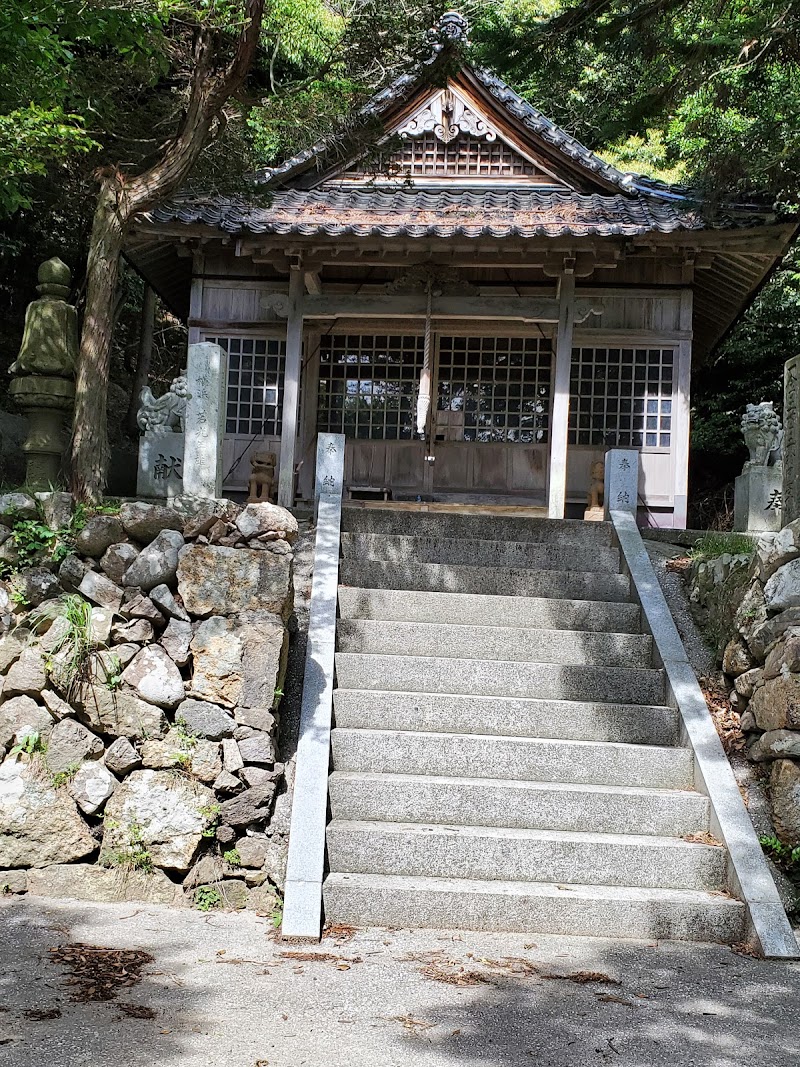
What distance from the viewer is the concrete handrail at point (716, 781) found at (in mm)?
4660

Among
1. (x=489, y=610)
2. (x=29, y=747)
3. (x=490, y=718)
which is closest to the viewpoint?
(x=29, y=747)

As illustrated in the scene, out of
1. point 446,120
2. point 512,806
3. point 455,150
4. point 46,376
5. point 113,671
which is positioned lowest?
point 512,806

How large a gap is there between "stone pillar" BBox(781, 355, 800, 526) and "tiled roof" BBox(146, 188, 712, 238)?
3.40 m

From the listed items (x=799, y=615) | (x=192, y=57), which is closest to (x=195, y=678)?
(x=799, y=615)

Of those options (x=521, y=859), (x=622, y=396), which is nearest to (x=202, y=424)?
(x=521, y=859)

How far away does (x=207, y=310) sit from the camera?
1234cm

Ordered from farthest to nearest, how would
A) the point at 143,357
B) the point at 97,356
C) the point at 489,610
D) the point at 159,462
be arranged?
the point at 143,357 → the point at 159,462 → the point at 489,610 → the point at 97,356

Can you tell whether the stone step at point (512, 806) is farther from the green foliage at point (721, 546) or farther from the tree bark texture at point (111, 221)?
the tree bark texture at point (111, 221)

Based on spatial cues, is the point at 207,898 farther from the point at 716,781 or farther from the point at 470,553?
the point at 470,553

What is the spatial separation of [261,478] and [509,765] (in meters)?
6.26

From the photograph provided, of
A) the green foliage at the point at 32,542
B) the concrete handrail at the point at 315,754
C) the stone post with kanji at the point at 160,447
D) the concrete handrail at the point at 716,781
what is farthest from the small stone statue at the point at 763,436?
the green foliage at the point at 32,542

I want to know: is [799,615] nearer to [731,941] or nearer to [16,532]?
[731,941]

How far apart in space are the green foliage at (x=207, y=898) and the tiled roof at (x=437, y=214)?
7.08 metres

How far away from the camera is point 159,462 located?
909 cm
